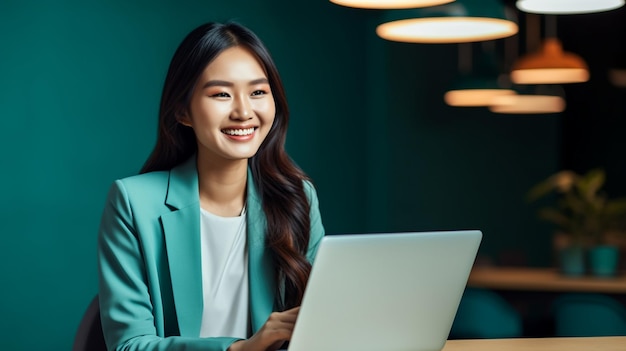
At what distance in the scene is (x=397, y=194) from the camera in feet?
19.8

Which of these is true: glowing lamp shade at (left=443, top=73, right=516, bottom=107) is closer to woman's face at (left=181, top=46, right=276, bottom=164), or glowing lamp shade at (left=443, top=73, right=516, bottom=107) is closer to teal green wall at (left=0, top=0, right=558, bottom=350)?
teal green wall at (left=0, top=0, right=558, bottom=350)

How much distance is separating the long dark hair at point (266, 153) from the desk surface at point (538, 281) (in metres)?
3.32

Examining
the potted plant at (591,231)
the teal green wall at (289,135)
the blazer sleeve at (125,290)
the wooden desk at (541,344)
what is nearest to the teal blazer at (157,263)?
the blazer sleeve at (125,290)

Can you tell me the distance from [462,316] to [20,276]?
2.44m

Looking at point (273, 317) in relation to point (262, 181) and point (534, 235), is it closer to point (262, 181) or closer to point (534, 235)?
point (262, 181)

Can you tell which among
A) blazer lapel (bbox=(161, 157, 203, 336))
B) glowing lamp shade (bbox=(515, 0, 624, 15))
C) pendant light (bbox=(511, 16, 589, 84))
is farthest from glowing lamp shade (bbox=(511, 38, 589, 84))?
blazer lapel (bbox=(161, 157, 203, 336))

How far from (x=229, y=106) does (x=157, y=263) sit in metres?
0.37

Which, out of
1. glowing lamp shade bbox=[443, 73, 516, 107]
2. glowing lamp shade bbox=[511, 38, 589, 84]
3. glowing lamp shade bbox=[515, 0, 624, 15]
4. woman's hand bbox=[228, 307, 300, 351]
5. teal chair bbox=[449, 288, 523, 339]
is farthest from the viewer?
glowing lamp shade bbox=[443, 73, 516, 107]

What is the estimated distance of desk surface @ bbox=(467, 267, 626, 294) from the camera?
5129 millimetres

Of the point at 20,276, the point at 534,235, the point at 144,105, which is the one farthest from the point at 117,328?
the point at 534,235

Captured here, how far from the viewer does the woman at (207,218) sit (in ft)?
6.34

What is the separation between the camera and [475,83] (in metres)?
5.90

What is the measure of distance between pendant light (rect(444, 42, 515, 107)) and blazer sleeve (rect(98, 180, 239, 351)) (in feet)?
13.9

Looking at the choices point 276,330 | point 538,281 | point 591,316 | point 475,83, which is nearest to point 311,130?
point 475,83
